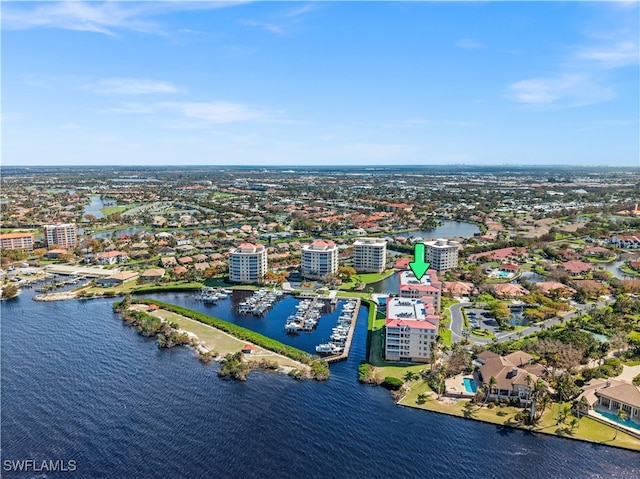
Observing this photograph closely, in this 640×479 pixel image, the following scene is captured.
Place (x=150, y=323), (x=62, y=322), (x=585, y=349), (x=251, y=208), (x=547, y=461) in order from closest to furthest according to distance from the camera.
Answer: (x=547, y=461)
(x=585, y=349)
(x=150, y=323)
(x=62, y=322)
(x=251, y=208)

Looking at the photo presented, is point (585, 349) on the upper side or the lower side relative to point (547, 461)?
upper

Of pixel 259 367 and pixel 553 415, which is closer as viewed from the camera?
pixel 553 415

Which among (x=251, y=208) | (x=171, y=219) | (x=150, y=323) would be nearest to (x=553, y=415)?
(x=150, y=323)

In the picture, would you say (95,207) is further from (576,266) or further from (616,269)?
(616,269)

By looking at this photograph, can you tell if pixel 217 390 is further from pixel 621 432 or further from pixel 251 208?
pixel 251 208

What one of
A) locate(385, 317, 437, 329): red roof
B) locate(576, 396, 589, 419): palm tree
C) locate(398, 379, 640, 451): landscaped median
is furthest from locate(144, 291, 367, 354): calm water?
locate(576, 396, 589, 419): palm tree

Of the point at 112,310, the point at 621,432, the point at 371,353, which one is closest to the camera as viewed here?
the point at 621,432

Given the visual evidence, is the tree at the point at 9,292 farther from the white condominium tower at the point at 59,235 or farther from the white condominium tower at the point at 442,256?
the white condominium tower at the point at 442,256
